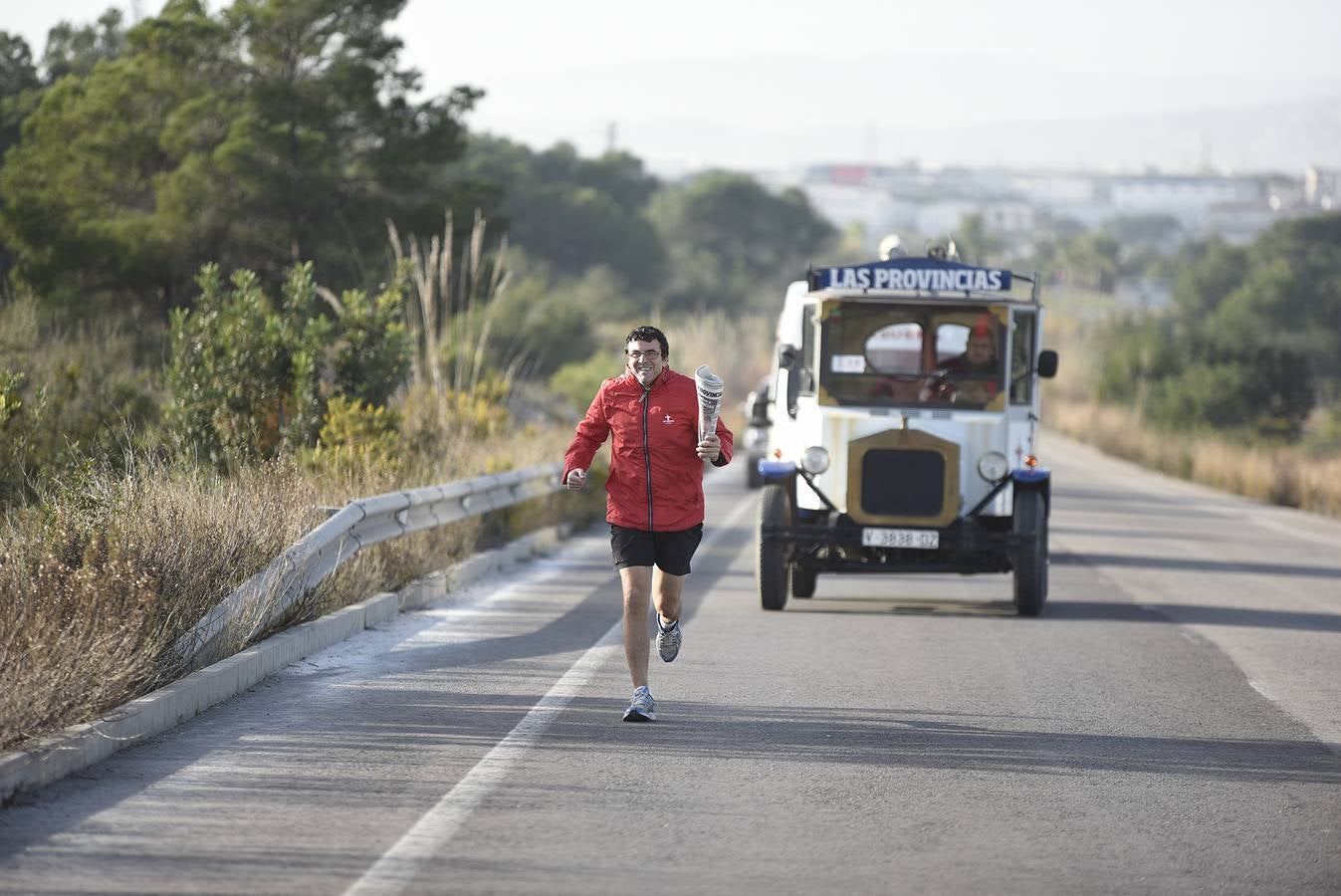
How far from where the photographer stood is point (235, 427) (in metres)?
15.2

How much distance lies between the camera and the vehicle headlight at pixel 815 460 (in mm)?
14180

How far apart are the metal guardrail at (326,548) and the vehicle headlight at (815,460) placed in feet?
8.69

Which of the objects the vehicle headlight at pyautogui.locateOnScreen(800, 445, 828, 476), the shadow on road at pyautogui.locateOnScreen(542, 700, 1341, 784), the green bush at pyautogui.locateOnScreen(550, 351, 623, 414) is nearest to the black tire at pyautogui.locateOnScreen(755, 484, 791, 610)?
the vehicle headlight at pyautogui.locateOnScreen(800, 445, 828, 476)

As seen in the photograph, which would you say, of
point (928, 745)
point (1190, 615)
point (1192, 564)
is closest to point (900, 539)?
point (1190, 615)

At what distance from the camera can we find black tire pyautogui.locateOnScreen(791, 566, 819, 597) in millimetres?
14859

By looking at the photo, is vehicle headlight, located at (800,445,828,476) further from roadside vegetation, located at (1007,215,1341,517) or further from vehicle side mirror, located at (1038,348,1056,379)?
Result: roadside vegetation, located at (1007,215,1341,517)

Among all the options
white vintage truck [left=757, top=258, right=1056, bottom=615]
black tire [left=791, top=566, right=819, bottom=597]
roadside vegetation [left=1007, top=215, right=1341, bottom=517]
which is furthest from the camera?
roadside vegetation [left=1007, top=215, right=1341, bottom=517]

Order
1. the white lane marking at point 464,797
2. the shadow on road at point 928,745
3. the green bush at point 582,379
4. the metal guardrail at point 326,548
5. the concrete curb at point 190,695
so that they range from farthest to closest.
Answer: the green bush at point 582,379 < the metal guardrail at point 326,548 < the shadow on road at point 928,745 < the concrete curb at point 190,695 < the white lane marking at point 464,797

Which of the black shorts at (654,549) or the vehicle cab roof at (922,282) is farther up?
the vehicle cab roof at (922,282)

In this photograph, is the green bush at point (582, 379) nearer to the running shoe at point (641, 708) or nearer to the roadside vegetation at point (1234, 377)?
the roadside vegetation at point (1234, 377)

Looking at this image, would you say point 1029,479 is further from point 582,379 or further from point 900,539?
point 582,379

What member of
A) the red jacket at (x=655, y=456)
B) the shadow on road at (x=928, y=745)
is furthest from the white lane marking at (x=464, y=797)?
the red jacket at (x=655, y=456)

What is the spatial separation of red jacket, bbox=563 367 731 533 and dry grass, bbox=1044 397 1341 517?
25081 mm

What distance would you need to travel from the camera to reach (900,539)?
1386cm
